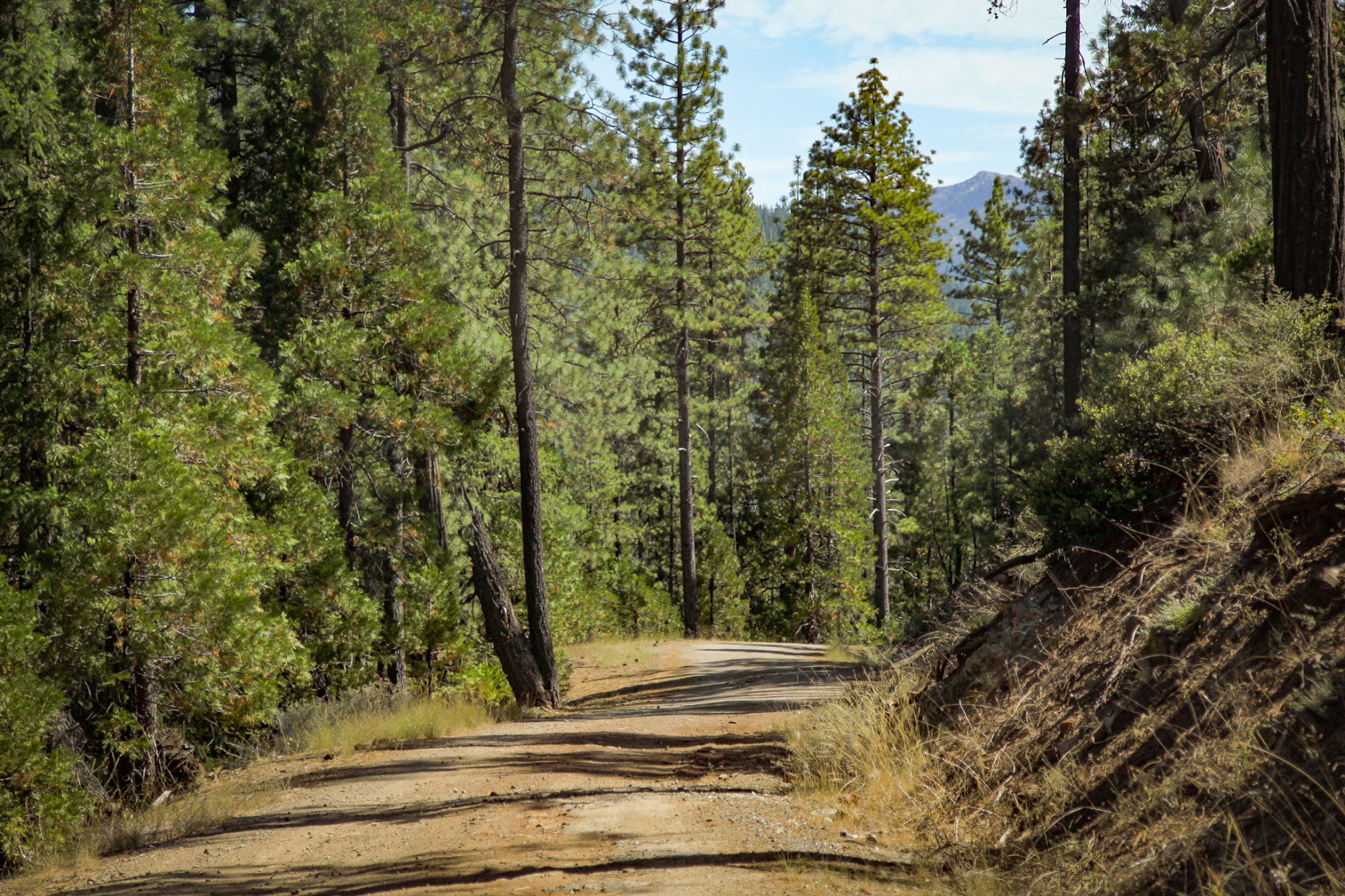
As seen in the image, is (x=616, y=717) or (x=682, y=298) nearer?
(x=616, y=717)

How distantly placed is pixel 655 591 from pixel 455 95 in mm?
20679

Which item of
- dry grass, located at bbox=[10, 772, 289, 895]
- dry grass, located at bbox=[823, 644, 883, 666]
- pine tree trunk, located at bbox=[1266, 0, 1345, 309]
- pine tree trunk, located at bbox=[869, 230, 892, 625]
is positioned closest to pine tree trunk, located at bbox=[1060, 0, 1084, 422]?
dry grass, located at bbox=[823, 644, 883, 666]

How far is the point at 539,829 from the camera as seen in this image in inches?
217

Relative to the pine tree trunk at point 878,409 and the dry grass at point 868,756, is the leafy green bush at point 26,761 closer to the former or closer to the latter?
the dry grass at point 868,756

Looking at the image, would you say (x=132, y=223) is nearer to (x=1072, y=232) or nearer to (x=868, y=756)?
(x=868, y=756)

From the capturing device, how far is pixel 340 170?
44.5ft

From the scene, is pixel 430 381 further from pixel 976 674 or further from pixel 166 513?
pixel 976 674

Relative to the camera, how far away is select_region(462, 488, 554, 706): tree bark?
12000 millimetres

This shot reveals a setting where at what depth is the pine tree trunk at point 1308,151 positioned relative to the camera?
24.5 ft

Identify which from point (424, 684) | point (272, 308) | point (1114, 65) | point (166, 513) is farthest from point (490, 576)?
point (1114, 65)

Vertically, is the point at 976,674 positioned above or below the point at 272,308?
below

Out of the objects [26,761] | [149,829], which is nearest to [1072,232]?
[149,829]

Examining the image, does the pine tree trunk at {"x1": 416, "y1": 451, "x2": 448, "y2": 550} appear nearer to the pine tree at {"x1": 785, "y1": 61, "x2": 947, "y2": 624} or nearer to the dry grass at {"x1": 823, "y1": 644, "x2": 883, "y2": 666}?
the dry grass at {"x1": 823, "y1": 644, "x2": 883, "y2": 666}

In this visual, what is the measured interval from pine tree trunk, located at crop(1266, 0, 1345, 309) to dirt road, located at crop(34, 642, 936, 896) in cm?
620
